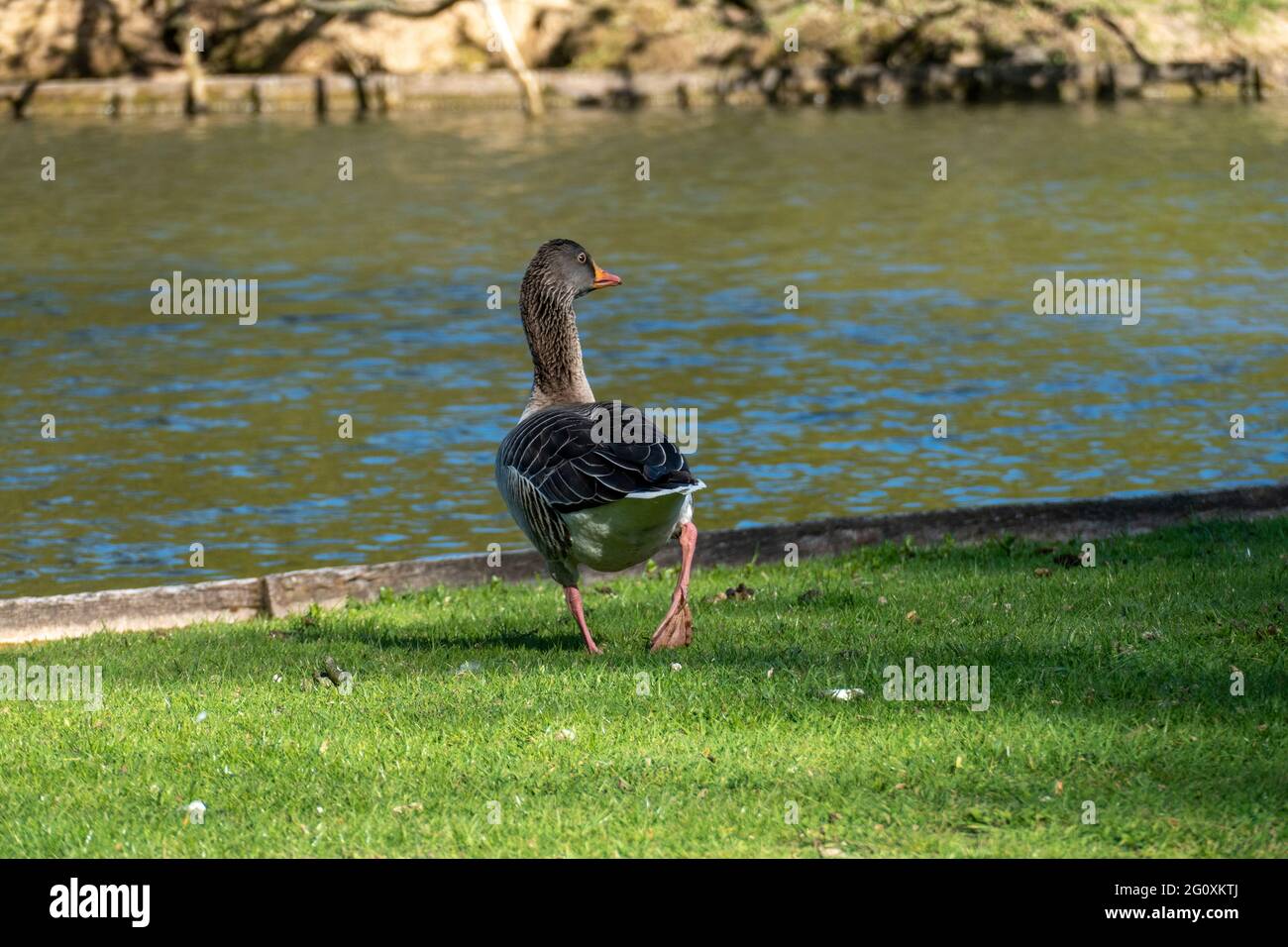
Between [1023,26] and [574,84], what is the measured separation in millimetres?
11631

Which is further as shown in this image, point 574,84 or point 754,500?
point 574,84

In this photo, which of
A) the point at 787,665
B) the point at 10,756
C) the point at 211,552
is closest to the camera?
the point at 10,756

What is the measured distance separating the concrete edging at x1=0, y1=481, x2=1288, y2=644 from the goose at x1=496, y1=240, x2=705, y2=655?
2.02 meters

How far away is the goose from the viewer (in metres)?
8.18

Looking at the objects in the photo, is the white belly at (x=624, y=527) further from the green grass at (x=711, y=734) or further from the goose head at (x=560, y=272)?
the goose head at (x=560, y=272)

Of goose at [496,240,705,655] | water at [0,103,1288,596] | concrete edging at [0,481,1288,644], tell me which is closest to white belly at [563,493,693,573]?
goose at [496,240,705,655]

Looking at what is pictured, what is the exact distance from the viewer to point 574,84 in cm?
4634

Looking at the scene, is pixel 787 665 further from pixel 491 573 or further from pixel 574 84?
pixel 574 84

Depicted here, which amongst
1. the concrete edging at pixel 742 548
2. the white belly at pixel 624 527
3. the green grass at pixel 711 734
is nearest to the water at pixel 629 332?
the concrete edging at pixel 742 548

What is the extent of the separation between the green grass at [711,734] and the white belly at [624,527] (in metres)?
0.52

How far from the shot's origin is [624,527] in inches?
330

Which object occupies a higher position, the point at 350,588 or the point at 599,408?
the point at 599,408

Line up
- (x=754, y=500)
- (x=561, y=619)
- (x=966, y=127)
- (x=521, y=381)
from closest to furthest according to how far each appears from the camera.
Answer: (x=561, y=619) → (x=754, y=500) → (x=521, y=381) → (x=966, y=127)

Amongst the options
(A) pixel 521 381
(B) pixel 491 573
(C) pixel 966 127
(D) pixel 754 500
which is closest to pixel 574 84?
(C) pixel 966 127
